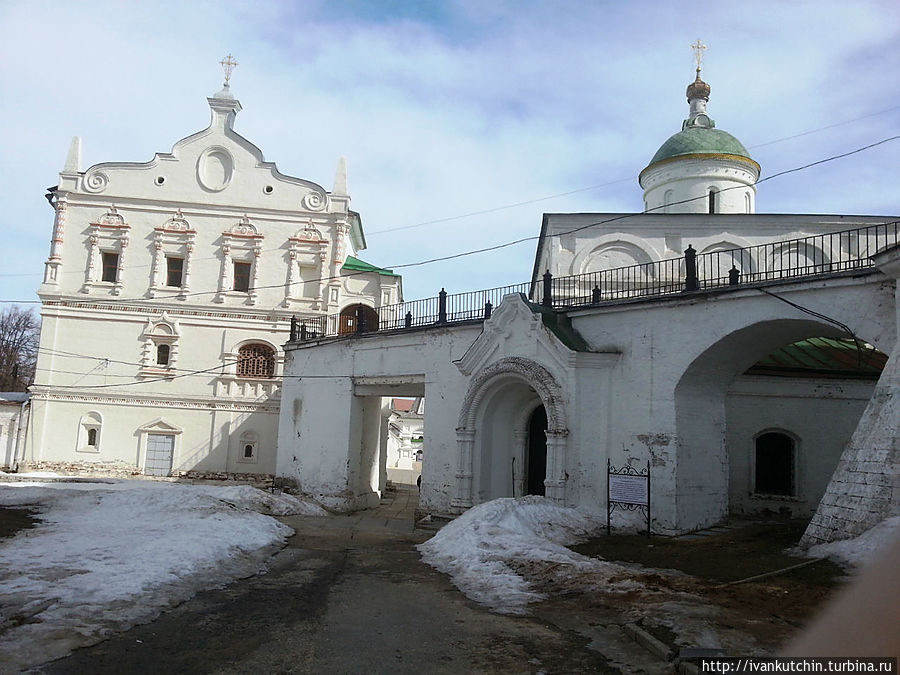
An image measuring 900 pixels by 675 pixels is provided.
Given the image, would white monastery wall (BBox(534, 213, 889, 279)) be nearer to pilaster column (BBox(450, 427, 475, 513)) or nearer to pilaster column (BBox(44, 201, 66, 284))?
pilaster column (BBox(450, 427, 475, 513))

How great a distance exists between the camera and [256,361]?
91.8 feet

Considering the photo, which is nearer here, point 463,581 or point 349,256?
point 463,581

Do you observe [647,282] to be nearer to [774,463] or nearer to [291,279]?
[774,463]

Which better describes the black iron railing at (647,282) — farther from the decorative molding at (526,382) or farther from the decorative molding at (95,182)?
the decorative molding at (95,182)

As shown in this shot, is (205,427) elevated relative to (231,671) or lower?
elevated

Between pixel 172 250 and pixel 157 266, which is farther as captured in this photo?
pixel 172 250

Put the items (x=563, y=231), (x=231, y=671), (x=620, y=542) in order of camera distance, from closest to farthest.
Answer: (x=231, y=671), (x=620, y=542), (x=563, y=231)

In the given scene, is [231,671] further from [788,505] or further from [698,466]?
[788,505]

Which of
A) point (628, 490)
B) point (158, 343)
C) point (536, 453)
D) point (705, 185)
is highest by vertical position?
point (705, 185)

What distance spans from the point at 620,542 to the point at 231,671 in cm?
809

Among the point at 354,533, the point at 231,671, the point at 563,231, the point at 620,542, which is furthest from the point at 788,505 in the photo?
the point at 231,671

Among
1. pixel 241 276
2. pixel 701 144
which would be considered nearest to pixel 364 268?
pixel 241 276

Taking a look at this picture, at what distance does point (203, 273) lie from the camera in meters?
28.3

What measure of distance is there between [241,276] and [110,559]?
20.7m
